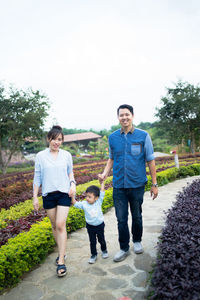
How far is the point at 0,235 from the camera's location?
350 centimetres

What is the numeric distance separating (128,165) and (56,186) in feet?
2.98

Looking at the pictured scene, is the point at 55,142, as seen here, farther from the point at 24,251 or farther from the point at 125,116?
the point at 24,251

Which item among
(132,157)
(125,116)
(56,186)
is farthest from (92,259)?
(125,116)

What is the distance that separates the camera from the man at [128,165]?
3.08 meters

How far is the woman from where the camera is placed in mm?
2904

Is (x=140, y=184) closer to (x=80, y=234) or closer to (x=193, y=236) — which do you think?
(x=193, y=236)

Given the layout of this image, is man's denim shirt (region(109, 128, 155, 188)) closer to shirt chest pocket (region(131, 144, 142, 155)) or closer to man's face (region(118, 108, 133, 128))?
shirt chest pocket (region(131, 144, 142, 155))

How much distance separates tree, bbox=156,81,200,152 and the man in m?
20.1

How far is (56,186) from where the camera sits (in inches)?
114

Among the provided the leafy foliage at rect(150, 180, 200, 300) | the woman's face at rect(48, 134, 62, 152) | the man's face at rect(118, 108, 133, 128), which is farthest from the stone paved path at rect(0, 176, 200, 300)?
the man's face at rect(118, 108, 133, 128)

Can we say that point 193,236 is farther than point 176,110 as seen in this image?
No

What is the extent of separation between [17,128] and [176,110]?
14.1m

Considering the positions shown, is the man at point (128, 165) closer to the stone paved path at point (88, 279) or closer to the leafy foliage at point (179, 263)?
the stone paved path at point (88, 279)

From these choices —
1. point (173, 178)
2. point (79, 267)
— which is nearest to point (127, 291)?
point (79, 267)
